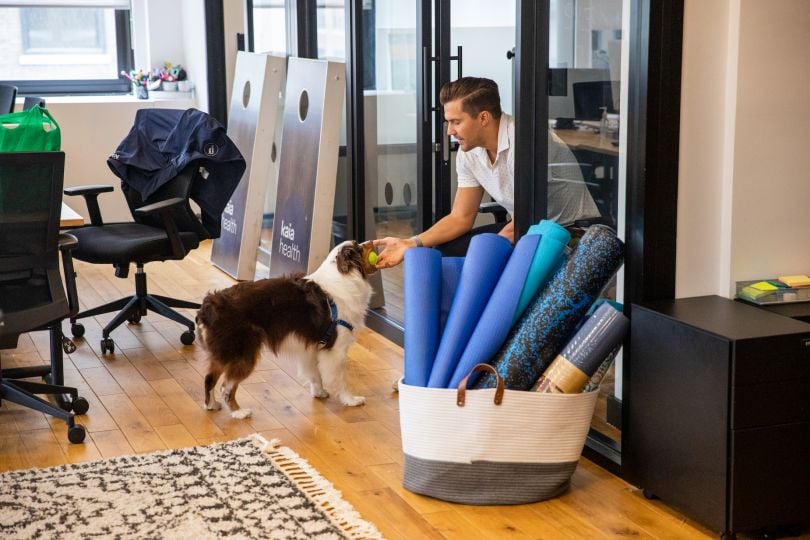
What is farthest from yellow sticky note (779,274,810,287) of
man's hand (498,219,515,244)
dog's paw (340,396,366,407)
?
dog's paw (340,396,366,407)

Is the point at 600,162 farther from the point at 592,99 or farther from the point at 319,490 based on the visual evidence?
the point at 319,490

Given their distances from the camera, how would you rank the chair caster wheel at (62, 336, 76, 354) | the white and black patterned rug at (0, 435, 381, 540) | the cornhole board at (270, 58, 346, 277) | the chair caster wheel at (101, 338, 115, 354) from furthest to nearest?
the cornhole board at (270, 58, 346, 277)
the chair caster wheel at (101, 338, 115, 354)
the chair caster wheel at (62, 336, 76, 354)
the white and black patterned rug at (0, 435, 381, 540)

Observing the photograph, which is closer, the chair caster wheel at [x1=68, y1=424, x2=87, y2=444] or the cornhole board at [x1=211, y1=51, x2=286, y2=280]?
the chair caster wheel at [x1=68, y1=424, x2=87, y2=444]

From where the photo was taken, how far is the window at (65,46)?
7.25m

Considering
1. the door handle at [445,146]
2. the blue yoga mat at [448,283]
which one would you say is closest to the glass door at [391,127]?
the door handle at [445,146]

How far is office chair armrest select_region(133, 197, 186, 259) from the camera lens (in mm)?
4492

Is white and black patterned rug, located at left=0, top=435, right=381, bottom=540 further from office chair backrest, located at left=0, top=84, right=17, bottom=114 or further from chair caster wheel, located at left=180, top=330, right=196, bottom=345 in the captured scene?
office chair backrest, located at left=0, top=84, right=17, bottom=114

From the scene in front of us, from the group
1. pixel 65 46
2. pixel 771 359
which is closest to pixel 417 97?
pixel 771 359

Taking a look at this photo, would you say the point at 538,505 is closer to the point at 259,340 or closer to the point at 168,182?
the point at 259,340

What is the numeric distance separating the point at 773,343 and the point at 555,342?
631mm

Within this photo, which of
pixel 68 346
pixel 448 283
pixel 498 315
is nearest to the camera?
pixel 498 315

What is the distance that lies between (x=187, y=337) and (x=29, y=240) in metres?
1.31

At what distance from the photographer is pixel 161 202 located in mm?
4566

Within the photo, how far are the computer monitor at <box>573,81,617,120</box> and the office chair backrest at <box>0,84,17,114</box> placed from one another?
12.3ft
